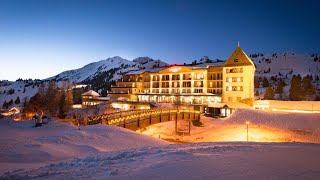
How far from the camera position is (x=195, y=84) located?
91.7 m

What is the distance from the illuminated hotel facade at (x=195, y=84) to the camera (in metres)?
77.2

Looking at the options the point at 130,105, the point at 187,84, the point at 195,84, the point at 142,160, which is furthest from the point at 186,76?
the point at 142,160

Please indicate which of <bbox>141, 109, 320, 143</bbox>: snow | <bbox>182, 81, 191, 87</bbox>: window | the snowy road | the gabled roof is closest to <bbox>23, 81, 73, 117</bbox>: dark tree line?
<bbox>141, 109, 320, 143</bbox>: snow

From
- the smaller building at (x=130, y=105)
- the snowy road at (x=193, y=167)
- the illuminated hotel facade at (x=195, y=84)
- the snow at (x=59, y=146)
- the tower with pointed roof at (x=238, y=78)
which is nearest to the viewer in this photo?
the snowy road at (x=193, y=167)

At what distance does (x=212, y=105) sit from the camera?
7194 cm

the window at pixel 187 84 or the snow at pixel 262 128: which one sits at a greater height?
the window at pixel 187 84

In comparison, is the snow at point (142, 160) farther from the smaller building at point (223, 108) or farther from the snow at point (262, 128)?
the smaller building at point (223, 108)

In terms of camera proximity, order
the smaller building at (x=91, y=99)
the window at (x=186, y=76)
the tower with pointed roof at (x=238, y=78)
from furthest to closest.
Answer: the smaller building at (x=91, y=99) → the window at (x=186, y=76) → the tower with pointed roof at (x=238, y=78)

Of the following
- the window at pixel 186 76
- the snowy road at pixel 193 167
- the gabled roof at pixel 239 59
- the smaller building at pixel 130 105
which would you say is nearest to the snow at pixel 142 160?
the snowy road at pixel 193 167

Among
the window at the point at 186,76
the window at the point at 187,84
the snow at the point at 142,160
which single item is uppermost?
the window at the point at 186,76

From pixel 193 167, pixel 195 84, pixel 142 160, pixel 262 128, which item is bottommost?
pixel 262 128

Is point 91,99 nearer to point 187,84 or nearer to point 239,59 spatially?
point 187,84

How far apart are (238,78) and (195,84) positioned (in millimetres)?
18185

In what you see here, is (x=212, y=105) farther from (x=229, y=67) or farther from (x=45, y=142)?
(x=45, y=142)
